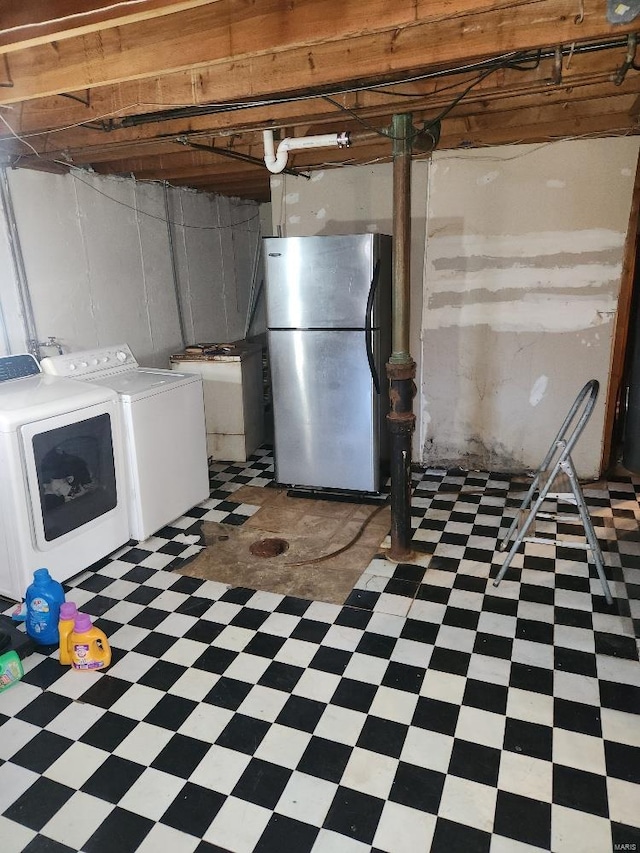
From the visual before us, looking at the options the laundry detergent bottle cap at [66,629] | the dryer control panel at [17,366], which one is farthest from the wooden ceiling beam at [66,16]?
the laundry detergent bottle cap at [66,629]

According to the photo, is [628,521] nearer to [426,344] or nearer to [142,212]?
[426,344]

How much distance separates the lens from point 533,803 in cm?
182

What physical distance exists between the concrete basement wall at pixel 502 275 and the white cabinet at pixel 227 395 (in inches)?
47.9

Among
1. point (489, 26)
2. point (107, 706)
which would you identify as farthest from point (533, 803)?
point (489, 26)

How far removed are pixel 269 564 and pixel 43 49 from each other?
2.70 m

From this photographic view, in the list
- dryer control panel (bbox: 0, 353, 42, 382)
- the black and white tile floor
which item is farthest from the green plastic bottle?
dryer control panel (bbox: 0, 353, 42, 382)

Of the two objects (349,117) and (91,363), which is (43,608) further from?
(349,117)

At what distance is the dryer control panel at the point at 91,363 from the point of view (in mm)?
3590

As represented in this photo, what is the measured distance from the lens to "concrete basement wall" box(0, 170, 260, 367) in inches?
148

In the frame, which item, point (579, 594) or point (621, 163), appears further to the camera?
point (621, 163)

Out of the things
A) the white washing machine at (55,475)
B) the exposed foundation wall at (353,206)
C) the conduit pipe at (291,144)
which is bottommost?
the white washing machine at (55,475)

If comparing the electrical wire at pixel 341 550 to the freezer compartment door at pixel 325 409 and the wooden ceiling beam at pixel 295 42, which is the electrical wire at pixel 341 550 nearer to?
the freezer compartment door at pixel 325 409

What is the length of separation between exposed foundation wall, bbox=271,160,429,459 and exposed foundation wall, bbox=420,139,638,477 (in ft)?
0.32

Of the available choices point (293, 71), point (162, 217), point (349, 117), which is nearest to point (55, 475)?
point (293, 71)
